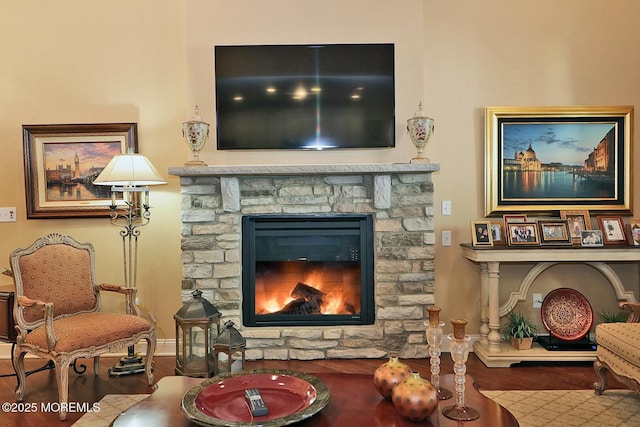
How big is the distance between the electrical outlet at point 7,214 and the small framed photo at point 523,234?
3912 millimetres

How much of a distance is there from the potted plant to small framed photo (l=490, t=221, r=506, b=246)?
570mm

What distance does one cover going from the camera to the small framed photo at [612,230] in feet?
12.5

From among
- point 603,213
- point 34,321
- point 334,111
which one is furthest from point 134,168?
point 603,213

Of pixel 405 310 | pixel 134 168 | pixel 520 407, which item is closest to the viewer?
pixel 520 407

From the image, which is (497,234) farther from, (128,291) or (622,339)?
(128,291)

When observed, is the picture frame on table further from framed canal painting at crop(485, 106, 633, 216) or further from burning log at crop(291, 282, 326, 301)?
burning log at crop(291, 282, 326, 301)

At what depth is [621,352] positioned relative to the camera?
2801 millimetres

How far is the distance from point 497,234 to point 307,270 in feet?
5.03

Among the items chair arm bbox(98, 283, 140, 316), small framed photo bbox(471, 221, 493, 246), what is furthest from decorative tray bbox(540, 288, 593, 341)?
chair arm bbox(98, 283, 140, 316)

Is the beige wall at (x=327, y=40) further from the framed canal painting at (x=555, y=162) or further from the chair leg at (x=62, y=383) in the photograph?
the chair leg at (x=62, y=383)

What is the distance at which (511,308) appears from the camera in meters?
3.91

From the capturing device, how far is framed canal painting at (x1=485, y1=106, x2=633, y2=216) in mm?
3959

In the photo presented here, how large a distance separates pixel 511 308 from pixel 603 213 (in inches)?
42.3

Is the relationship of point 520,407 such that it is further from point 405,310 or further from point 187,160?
point 187,160
